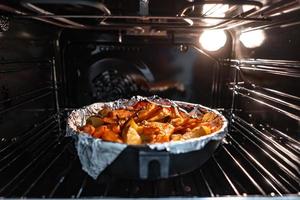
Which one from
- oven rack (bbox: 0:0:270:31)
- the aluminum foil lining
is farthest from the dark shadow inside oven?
the aluminum foil lining

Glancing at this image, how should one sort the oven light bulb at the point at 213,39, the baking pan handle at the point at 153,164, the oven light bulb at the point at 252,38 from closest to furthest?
the baking pan handle at the point at 153,164, the oven light bulb at the point at 252,38, the oven light bulb at the point at 213,39

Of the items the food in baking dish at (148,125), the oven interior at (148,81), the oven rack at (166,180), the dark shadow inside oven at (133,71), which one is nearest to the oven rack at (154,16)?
the oven interior at (148,81)

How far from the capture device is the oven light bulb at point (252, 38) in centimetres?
108

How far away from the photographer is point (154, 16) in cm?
82

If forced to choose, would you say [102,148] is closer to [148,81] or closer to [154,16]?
[154,16]

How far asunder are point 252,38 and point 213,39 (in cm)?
21

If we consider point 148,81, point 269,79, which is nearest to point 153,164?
point 269,79

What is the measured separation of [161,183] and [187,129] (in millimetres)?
207

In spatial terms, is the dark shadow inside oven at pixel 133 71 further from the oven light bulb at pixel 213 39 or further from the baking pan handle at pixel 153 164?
the baking pan handle at pixel 153 164

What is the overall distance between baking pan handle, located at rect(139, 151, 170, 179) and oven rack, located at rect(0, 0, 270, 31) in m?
0.39

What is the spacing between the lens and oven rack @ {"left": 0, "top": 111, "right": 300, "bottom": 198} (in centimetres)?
76

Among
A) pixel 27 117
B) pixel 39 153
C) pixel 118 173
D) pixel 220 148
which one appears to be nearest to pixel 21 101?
pixel 27 117

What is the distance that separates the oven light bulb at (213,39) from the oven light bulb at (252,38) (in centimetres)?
10

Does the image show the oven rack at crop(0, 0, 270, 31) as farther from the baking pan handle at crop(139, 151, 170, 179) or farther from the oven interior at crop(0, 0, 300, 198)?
the baking pan handle at crop(139, 151, 170, 179)
